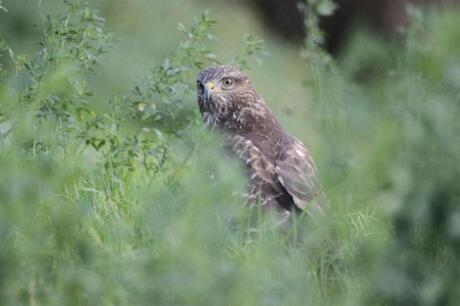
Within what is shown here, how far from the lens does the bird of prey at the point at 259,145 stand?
6789 mm

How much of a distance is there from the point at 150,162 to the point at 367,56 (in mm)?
2496

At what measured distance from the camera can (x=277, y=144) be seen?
289 inches

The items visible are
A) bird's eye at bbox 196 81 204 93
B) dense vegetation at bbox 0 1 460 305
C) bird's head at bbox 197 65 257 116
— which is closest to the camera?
dense vegetation at bbox 0 1 460 305

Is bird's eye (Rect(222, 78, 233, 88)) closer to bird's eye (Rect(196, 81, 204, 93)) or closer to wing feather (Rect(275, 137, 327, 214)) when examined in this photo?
bird's eye (Rect(196, 81, 204, 93))

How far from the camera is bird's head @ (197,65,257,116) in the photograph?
25.5 ft

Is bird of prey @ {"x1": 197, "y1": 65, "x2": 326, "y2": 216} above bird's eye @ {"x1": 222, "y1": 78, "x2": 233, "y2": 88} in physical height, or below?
below

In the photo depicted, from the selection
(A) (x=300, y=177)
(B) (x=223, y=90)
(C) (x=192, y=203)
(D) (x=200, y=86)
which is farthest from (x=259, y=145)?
(C) (x=192, y=203)

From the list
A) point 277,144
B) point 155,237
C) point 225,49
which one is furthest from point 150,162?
point 225,49

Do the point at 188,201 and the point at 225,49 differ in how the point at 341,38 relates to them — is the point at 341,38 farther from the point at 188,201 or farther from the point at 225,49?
the point at 188,201

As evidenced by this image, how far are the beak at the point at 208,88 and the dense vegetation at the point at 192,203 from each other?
434 mm

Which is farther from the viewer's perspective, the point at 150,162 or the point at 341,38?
the point at 341,38

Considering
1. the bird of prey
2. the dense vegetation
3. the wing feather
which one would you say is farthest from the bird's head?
the wing feather

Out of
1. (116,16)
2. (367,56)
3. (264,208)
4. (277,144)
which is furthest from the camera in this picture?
(116,16)

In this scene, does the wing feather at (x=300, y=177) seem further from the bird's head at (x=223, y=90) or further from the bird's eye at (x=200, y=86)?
the bird's eye at (x=200, y=86)
